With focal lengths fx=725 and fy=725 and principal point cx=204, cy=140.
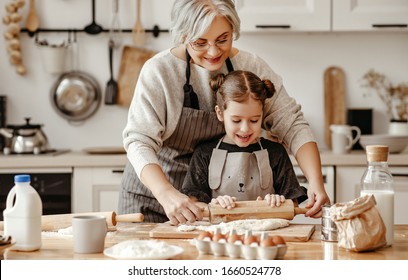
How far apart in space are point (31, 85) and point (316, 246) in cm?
277

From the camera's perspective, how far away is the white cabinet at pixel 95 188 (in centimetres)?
364

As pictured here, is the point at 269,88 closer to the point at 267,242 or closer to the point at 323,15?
the point at 267,242

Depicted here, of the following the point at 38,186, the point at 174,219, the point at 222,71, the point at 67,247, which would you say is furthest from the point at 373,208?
the point at 38,186

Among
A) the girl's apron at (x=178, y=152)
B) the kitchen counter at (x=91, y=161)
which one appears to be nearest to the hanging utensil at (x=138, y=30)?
the kitchen counter at (x=91, y=161)

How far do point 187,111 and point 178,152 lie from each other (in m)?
0.17

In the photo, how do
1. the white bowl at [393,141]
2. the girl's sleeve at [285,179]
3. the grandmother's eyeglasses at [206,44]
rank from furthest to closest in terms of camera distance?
the white bowl at [393,141], the girl's sleeve at [285,179], the grandmother's eyeglasses at [206,44]

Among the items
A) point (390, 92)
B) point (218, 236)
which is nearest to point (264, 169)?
point (218, 236)

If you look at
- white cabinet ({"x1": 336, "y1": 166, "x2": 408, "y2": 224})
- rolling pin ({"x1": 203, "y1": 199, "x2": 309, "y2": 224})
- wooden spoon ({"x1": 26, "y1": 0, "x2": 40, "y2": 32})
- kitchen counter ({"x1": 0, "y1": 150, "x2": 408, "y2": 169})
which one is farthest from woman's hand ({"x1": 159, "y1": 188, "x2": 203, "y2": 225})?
wooden spoon ({"x1": 26, "y1": 0, "x2": 40, "y2": 32})

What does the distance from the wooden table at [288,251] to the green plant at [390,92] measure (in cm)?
230

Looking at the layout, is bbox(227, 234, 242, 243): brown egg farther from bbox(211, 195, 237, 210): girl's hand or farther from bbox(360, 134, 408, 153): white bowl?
bbox(360, 134, 408, 153): white bowl

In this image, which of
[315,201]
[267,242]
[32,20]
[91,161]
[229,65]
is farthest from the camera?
[32,20]

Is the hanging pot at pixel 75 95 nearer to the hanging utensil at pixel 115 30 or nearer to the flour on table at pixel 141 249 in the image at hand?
the hanging utensil at pixel 115 30

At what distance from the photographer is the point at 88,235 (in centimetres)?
164

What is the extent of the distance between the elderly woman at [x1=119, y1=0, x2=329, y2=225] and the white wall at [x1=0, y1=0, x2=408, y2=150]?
1.63 meters
